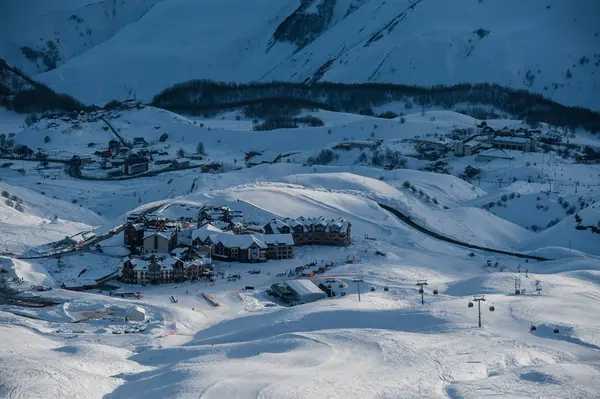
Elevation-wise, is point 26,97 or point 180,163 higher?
point 26,97

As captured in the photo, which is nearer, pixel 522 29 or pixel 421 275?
pixel 421 275

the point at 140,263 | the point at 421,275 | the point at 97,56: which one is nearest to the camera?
the point at 140,263

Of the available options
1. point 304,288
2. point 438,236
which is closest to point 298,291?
point 304,288

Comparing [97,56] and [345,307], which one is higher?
[97,56]

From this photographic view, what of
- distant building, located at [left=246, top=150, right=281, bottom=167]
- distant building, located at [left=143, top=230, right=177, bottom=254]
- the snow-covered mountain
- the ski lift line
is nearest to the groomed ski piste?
the ski lift line

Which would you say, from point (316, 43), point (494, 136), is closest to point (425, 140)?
point (494, 136)

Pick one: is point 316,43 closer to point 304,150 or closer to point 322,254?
point 304,150

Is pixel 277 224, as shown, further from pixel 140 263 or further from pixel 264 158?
pixel 264 158
